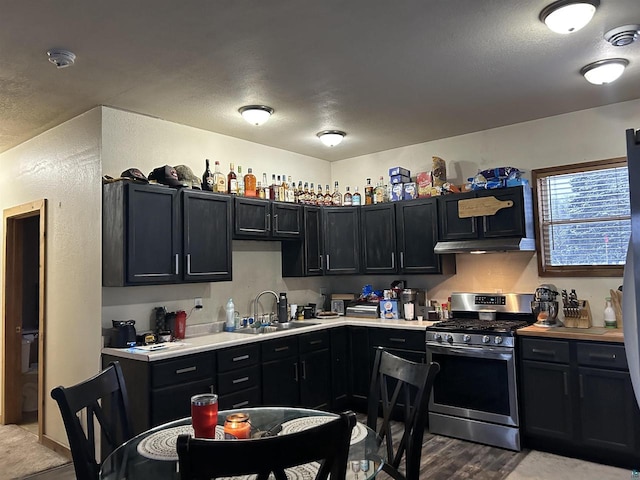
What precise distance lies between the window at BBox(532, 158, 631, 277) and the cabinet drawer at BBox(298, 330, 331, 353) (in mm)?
1987

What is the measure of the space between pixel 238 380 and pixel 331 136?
2.30 metres

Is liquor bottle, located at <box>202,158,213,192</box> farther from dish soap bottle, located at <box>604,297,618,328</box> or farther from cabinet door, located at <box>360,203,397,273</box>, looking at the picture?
dish soap bottle, located at <box>604,297,618,328</box>

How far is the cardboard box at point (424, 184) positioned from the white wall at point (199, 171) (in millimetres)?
1323

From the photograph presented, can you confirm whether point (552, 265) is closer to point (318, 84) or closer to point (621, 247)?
point (621, 247)

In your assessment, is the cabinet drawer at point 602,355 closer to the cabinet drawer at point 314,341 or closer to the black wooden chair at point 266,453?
the cabinet drawer at point 314,341

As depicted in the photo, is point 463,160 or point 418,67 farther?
point 463,160

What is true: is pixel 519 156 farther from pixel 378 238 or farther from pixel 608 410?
pixel 608 410

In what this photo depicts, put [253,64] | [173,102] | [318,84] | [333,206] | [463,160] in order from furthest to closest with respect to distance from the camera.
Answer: [333,206], [463,160], [173,102], [318,84], [253,64]

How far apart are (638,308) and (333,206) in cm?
409

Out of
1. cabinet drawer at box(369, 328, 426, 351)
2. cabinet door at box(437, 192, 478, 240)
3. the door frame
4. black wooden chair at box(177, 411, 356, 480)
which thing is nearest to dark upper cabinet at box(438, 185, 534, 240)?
cabinet door at box(437, 192, 478, 240)

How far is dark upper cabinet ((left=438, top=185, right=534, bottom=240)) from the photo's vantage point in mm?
4020

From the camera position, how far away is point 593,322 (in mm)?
3920

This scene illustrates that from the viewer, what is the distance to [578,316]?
382 centimetres

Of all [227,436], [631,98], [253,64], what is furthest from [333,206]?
[227,436]
